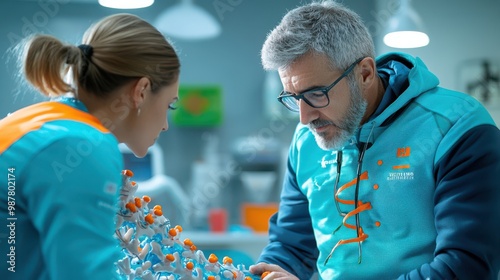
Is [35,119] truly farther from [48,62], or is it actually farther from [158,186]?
[158,186]

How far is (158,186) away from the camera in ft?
14.5

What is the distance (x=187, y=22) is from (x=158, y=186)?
4.28 feet

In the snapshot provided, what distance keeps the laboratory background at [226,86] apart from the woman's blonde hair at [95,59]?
3356mm

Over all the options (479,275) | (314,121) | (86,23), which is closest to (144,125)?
(314,121)

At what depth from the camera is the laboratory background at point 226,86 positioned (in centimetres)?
480

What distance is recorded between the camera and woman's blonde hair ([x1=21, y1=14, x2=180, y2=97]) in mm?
1321

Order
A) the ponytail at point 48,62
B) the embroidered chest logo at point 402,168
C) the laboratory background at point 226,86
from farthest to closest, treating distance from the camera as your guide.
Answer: the laboratory background at point 226,86 < the embroidered chest logo at point 402,168 < the ponytail at point 48,62

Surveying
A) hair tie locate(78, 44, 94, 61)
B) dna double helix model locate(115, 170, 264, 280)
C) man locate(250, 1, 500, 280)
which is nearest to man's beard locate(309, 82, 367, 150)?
man locate(250, 1, 500, 280)

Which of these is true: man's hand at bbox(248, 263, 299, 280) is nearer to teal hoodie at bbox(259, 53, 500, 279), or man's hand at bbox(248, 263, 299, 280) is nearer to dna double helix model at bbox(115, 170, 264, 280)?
teal hoodie at bbox(259, 53, 500, 279)

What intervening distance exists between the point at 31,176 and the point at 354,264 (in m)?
0.95

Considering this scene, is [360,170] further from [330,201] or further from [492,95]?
[492,95]

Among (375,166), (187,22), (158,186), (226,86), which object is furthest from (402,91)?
(226,86)

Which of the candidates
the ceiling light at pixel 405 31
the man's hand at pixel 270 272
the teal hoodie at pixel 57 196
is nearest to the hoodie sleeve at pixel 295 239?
the man's hand at pixel 270 272

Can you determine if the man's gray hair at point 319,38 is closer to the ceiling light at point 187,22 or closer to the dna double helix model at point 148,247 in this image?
the dna double helix model at point 148,247
